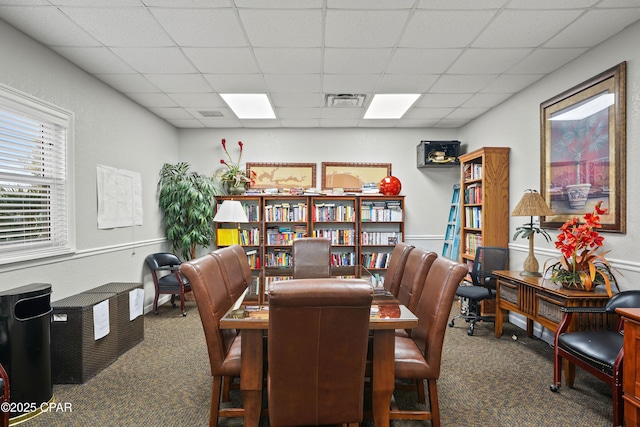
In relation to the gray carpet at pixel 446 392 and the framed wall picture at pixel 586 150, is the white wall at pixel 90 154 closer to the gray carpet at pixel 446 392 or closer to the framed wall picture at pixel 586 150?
the gray carpet at pixel 446 392

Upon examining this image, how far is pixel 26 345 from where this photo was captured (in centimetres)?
227

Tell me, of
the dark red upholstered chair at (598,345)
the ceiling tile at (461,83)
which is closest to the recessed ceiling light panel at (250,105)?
the ceiling tile at (461,83)

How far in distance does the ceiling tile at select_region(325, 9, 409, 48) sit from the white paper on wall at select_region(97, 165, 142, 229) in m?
2.76

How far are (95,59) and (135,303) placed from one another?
7.76 feet

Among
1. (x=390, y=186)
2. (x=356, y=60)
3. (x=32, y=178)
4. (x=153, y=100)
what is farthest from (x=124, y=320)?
(x=390, y=186)

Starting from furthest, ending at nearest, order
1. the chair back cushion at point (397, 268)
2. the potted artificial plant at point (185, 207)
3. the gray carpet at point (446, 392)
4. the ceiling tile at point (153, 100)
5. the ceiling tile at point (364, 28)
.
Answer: the potted artificial plant at point (185, 207) < the ceiling tile at point (153, 100) < the chair back cushion at point (397, 268) < the ceiling tile at point (364, 28) < the gray carpet at point (446, 392)

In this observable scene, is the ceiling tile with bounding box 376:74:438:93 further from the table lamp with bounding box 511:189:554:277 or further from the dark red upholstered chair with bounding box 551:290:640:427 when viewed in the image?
the dark red upholstered chair with bounding box 551:290:640:427

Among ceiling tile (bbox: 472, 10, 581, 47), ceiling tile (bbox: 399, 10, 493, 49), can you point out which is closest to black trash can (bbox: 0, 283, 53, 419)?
ceiling tile (bbox: 399, 10, 493, 49)

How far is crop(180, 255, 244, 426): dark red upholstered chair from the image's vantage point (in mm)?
1925

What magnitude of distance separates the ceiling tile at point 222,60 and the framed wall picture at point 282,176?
231 centimetres

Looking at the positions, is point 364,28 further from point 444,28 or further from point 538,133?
point 538,133

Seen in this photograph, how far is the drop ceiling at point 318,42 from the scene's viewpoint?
2.43 meters

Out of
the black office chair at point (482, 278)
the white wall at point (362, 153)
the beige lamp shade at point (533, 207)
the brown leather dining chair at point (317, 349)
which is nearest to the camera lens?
the brown leather dining chair at point (317, 349)

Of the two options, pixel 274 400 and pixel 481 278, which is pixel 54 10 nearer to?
pixel 274 400
